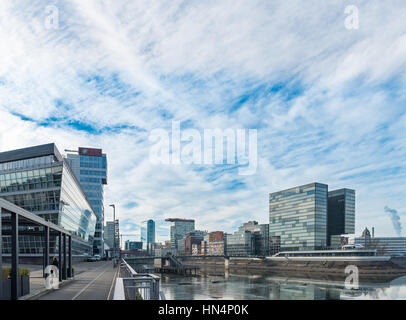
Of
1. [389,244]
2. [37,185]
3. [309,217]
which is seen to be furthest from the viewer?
[389,244]

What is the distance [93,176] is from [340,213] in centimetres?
12174

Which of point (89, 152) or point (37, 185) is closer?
point (37, 185)

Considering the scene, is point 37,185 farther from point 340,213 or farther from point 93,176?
point 340,213

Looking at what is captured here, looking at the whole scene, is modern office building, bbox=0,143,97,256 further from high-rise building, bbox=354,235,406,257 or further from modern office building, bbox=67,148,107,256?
high-rise building, bbox=354,235,406,257

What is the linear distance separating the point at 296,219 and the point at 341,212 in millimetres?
25835

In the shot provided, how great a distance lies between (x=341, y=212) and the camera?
17850cm

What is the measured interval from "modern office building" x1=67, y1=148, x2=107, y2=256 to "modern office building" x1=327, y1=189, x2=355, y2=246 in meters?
108

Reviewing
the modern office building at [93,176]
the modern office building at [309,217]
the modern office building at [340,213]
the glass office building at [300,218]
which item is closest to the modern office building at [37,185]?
the modern office building at [93,176]

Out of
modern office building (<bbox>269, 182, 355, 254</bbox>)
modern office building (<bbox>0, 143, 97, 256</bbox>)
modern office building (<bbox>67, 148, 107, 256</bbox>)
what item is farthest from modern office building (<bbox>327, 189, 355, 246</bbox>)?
modern office building (<bbox>0, 143, 97, 256</bbox>)

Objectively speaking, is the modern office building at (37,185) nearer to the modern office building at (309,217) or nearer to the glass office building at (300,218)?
the glass office building at (300,218)

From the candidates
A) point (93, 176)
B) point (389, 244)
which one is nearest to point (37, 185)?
point (93, 176)

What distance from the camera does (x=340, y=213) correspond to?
17875 cm

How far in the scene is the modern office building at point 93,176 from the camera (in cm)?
14862
